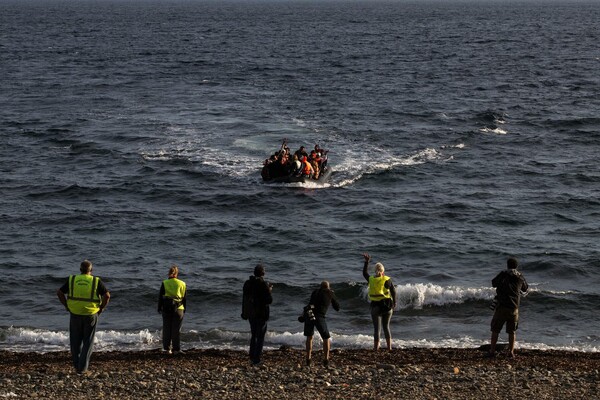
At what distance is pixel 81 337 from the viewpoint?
47.9 ft

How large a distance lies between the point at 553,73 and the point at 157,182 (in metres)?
41.6

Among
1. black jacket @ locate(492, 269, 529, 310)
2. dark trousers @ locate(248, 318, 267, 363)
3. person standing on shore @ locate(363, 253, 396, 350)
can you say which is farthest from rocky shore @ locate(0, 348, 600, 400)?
black jacket @ locate(492, 269, 529, 310)

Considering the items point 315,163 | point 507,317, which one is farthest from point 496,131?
point 507,317

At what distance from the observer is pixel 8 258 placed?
86.0 ft

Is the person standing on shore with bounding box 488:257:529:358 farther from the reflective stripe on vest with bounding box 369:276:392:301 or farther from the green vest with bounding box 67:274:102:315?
the green vest with bounding box 67:274:102:315

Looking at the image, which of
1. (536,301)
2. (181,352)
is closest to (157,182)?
(536,301)

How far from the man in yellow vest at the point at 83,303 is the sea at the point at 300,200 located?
459 cm

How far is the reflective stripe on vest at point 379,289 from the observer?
16.0m

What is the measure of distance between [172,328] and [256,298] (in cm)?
213

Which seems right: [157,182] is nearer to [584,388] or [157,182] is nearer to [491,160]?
[491,160]

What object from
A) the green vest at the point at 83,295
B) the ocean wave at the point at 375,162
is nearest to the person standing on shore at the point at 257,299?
the green vest at the point at 83,295

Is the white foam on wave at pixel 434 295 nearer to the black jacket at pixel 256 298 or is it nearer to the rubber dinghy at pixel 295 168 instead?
the black jacket at pixel 256 298

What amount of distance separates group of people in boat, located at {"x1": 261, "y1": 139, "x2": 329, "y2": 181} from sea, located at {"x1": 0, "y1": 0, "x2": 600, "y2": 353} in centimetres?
48

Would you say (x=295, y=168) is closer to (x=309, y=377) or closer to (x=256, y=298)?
(x=256, y=298)
